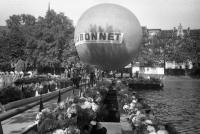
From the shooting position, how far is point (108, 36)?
627 inches

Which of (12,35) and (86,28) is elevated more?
(12,35)

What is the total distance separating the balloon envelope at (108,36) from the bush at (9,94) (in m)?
5.50

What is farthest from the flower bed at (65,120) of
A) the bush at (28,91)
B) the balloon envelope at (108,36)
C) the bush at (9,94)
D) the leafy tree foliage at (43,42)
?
the leafy tree foliage at (43,42)

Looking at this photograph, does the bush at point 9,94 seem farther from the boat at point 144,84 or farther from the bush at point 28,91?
the boat at point 144,84

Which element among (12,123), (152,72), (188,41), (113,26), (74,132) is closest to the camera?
(74,132)

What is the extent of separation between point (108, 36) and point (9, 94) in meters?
7.68

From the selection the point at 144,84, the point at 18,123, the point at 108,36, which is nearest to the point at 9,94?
the point at 18,123

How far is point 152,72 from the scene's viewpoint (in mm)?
100062

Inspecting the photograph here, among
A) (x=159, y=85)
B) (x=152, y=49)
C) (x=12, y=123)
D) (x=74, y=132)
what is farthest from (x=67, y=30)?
(x=74, y=132)

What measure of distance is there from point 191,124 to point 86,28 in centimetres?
1030

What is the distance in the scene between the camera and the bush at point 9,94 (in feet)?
62.3

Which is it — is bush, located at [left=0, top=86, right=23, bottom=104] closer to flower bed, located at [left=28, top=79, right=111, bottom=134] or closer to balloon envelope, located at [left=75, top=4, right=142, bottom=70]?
balloon envelope, located at [left=75, top=4, right=142, bottom=70]

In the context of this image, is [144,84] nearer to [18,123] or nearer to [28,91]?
[28,91]

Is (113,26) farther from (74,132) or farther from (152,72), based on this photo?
(152,72)
